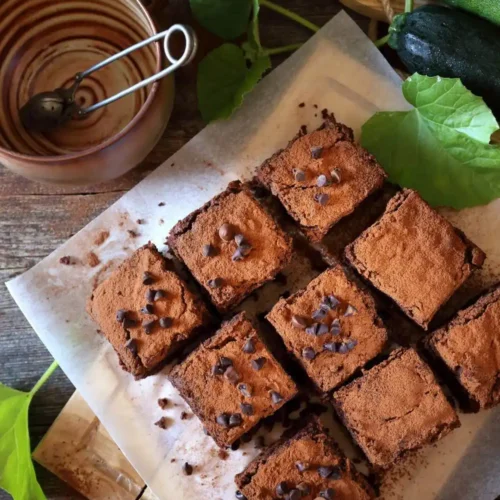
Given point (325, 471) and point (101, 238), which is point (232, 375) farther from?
point (101, 238)

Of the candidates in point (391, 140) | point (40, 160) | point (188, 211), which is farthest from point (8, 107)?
point (391, 140)

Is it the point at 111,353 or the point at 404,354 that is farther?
the point at 111,353

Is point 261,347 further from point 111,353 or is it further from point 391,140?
point 391,140

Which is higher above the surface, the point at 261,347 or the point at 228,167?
the point at 228,167

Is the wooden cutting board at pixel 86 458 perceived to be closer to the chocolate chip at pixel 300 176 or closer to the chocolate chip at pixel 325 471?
the chocolate chip at pixel 325 471

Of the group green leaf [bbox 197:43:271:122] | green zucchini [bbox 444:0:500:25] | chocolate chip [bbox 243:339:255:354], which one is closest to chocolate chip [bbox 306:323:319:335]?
chocolate chip [bbox 243:339:255:354]

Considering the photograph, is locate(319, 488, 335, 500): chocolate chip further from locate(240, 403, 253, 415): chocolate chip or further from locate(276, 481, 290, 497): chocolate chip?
locate(240, 403, 253, 415): chocolate chip
